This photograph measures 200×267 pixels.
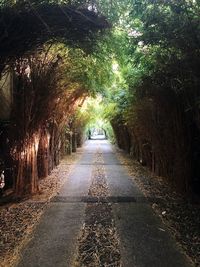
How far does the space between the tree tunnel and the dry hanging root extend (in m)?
1.89

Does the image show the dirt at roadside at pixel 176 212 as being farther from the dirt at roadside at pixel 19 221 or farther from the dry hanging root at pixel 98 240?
the dirt at roadside at pixel 19 221

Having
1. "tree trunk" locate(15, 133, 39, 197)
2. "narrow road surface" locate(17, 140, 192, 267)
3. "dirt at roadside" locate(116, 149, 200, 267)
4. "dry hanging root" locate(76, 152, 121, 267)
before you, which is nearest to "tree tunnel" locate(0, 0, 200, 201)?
"tree trunk" locate(15, 133, 39, 197)

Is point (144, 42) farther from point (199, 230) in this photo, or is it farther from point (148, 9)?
point (199, 230)

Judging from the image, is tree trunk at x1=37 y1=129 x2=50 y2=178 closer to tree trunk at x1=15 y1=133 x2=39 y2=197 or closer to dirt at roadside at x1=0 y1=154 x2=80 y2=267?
dirt at roadside at x1=0 y1=154 x2=80 y2=267

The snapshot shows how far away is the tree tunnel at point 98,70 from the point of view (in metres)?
4.85

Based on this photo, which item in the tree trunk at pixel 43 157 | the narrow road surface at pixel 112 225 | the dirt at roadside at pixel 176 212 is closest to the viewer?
the narrow road surface at pixel 112 225

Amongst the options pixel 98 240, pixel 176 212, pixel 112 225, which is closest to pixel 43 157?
pixel 176 212

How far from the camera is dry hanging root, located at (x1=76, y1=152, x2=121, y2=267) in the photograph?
4.10 meters

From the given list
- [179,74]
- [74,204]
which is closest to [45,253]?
[74,204]

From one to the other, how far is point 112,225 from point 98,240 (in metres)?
0.71

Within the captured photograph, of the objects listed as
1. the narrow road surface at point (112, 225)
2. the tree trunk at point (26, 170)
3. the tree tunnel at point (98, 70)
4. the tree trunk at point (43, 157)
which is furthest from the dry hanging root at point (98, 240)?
the tree trunk at point (43, 157)

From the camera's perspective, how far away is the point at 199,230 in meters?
5.16

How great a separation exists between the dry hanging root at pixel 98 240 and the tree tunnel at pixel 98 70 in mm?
1891

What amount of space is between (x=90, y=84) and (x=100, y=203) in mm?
3268
